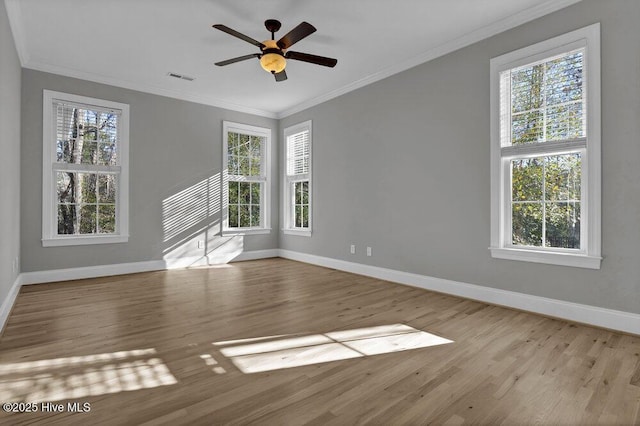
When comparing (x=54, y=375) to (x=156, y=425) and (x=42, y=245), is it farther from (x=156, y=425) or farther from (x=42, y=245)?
(x=42, y=245)

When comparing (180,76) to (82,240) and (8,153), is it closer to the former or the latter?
(8,153)

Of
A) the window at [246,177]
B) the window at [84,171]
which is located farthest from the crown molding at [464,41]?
the window at [84,171]

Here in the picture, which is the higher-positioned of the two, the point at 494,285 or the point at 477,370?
the point at 494,285

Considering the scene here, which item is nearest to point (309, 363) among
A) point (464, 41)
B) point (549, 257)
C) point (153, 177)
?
point (549, 257)

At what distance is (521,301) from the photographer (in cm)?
333

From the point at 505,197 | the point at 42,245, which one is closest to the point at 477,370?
the point at 505,197

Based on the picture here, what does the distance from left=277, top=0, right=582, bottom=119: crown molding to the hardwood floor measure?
289 cm

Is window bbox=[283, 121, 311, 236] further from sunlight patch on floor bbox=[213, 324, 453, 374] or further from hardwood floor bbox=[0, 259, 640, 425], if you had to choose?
sunlight patch on floor bbox=[213, 324, 453, 374]

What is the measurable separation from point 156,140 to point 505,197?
16.6 feet

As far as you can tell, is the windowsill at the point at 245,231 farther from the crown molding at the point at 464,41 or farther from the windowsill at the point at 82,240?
the crown molding at the point at 464,41

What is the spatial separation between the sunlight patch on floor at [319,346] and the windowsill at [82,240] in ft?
11.5

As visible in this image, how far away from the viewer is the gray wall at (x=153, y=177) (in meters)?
4.43

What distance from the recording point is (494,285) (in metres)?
3.56

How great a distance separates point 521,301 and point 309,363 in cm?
237
